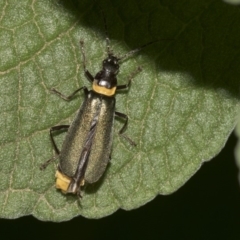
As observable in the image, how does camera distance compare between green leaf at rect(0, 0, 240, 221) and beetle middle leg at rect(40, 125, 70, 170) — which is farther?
beetle middle leg at rect(40, 125, 70, 170)

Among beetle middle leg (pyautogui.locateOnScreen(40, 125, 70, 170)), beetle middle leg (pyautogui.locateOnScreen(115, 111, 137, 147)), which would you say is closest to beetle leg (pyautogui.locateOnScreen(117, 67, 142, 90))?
beetle middle leg (pyautogui.locateOnScreen(115, 111, 137, 147))

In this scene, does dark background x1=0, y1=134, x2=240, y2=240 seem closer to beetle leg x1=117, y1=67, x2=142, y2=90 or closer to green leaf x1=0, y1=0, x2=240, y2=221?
green leaf x1=0, y1=0, x2=240, y2=221

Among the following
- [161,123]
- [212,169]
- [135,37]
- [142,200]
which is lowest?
[212,169]

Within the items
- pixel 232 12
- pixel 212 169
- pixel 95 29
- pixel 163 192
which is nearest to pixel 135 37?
pixel 95 29

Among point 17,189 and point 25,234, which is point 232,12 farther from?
point 25,234

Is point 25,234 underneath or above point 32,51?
underneath

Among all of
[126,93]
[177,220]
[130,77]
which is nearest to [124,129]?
[126,93]
